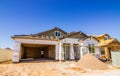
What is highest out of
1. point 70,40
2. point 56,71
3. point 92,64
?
point 70,40

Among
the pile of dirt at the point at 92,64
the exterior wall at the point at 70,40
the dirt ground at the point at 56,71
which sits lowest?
the dirt ground at the point at 56,71

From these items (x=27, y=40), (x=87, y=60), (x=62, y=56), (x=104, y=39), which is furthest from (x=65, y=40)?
(x=104, y=39)

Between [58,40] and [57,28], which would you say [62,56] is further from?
[57,28]

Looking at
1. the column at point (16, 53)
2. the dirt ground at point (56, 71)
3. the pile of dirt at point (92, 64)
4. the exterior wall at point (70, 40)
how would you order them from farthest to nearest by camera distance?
the exterior wall at point (70, 40), the column at point (16, 53), the pile of dirt at point (92, 64), the dirt ground at point (56, 71)

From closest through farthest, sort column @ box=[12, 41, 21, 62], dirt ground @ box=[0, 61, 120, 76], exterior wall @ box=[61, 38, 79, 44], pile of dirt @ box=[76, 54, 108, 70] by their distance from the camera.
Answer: dirt ground @ box=[0, 61, 120, 76] < pile of dirt @ box=[76, 54, 108, 70] < column @ box=[12, 41, 21, 62] < exterior wall @ box=[61, 38, 79, 44]

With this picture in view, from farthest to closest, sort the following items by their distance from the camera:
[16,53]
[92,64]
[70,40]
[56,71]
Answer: [70,40], [16,53], [92,64], [56,71]

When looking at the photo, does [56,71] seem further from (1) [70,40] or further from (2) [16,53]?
(1) [70,40]

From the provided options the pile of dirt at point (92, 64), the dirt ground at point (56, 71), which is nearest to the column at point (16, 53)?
the dirt ground at point (56, 71)

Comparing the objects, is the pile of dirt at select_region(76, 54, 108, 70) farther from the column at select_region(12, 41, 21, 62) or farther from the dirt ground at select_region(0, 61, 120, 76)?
the column at select_region(12, 41, 21, 62)

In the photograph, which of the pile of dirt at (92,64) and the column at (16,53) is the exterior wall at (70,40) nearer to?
the column at (16,53)

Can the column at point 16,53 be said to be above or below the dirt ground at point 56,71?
above

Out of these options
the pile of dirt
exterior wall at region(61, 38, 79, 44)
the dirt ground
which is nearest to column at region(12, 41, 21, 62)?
the dirt ground

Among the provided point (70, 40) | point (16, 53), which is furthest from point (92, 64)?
point (16, 53)

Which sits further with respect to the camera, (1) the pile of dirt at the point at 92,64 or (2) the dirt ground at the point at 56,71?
(1) the pile of dirt at the point at 92,64
